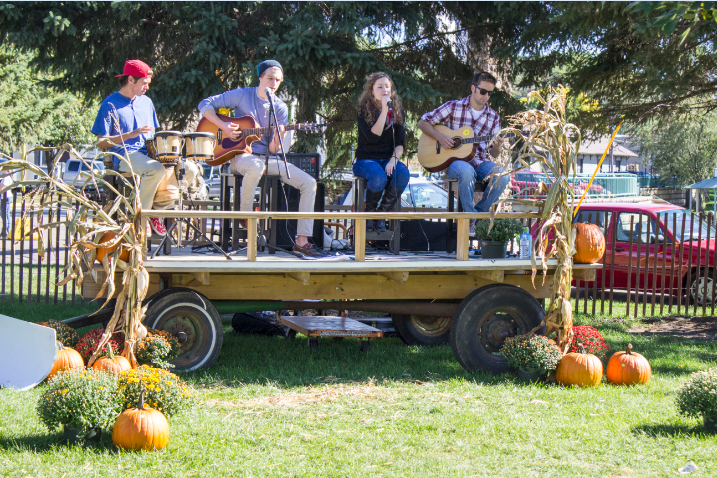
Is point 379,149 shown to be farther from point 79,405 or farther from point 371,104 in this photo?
point 79,405

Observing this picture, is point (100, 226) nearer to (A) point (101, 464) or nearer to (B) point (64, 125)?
(A) point (101, 464)

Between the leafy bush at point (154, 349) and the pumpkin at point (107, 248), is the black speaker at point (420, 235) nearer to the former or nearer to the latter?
the leafy bush at point (154, 349)

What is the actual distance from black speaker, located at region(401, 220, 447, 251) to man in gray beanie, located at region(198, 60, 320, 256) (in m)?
1.13

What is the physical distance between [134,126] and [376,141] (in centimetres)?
226

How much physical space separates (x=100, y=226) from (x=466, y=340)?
315cm

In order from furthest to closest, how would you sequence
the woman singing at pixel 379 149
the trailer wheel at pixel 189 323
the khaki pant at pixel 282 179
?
the woman singing at pixel 379 149
the khaki pant at pixel 282 179
the trailer wheel at pixel 189 323

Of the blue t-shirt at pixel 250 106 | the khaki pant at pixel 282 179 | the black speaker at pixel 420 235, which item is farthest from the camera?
the black speaker at pixel 420 235

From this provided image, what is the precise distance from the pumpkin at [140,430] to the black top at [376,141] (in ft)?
11.9

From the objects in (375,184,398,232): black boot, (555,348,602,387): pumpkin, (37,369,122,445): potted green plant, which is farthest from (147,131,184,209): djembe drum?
(555,348,602,387): pumpkin

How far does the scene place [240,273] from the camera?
604cm

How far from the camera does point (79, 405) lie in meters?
4.03

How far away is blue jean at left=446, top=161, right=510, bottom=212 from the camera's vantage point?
688 cm

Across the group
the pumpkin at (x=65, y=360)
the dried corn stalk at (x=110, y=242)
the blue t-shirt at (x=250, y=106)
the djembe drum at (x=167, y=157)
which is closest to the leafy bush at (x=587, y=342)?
the blue t-shirt at (x=250, y=106)

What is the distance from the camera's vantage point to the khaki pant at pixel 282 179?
641 centimetres
